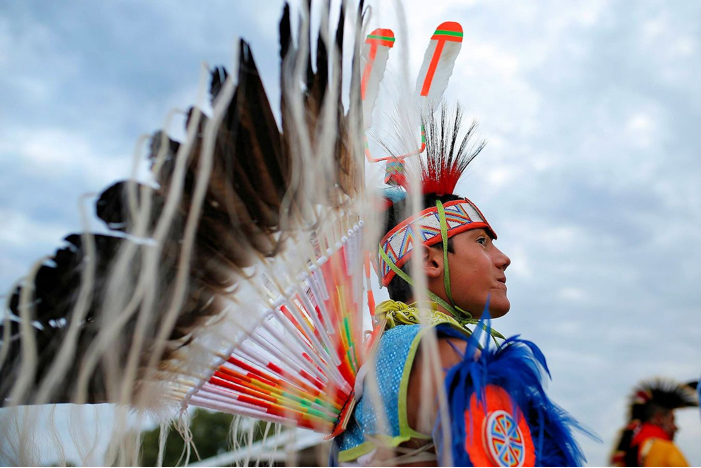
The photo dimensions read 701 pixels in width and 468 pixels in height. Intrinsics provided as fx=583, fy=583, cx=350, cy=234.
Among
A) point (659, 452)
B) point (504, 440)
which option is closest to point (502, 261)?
point (504, 440)

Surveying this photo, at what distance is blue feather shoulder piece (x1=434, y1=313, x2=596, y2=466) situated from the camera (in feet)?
4.98

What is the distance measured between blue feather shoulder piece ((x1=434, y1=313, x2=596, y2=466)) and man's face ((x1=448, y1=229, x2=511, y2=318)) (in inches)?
18.6

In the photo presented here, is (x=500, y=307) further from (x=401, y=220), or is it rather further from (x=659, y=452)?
(x=659, y=452)

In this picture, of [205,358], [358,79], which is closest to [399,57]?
[358,79]

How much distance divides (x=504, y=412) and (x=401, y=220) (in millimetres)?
1100

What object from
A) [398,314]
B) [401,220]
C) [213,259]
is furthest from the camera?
[401,220]

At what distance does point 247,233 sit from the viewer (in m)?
1.58

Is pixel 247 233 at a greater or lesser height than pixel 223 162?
lesser

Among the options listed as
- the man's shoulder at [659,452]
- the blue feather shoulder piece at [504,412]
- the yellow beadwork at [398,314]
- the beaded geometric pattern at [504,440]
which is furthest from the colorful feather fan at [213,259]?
the man's shoulder at [659,452]

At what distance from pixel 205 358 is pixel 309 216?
50cm

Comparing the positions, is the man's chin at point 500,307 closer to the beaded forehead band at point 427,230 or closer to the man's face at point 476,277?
the man's face at point 476,277

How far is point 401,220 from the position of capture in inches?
100

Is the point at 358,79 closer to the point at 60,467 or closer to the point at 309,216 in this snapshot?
the point at 309,216

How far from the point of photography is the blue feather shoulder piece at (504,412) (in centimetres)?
152
